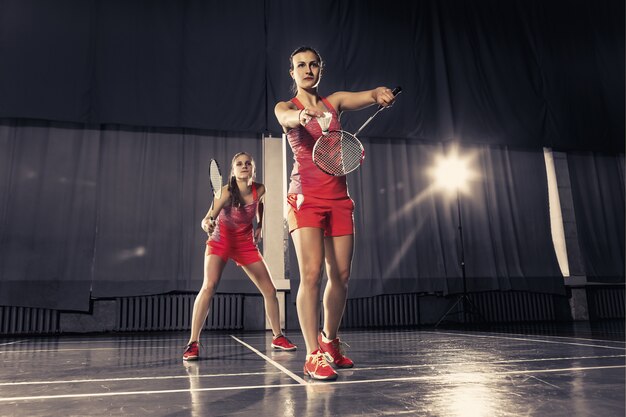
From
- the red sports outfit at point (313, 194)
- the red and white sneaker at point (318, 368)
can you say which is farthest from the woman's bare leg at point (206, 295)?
the red and white sneaker at point (318, 368)

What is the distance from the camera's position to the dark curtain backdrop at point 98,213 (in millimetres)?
5676

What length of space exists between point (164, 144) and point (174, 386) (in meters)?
5.05

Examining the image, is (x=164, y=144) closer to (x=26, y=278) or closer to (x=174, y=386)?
(x=26, y=278)

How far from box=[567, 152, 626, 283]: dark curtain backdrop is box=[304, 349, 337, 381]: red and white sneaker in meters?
6.70

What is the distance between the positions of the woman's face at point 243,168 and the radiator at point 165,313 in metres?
3.24

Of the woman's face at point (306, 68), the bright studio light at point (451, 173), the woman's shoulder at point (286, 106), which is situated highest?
the bright studio light at point (451, 173)

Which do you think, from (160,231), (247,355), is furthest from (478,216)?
(247,355)

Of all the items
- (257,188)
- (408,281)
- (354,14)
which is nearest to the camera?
(257,188)

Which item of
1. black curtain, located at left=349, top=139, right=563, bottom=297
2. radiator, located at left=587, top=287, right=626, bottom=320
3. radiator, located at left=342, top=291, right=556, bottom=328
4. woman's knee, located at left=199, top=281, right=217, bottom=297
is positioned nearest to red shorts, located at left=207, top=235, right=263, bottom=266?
woman's knee, located at left=199, top=281, right=217, bottom=297

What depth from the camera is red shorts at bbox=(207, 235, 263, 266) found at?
2.96 m

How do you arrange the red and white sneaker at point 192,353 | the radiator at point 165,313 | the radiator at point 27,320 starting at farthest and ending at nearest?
the radiator at point 165,313
the radiator at point 27,320
the red and white sneaker at point 192,353

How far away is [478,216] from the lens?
7129 millimetres

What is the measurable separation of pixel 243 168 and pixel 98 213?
11.6 ft

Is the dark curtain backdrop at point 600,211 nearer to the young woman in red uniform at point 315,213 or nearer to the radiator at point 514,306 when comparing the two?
the radiator at point 514,306
